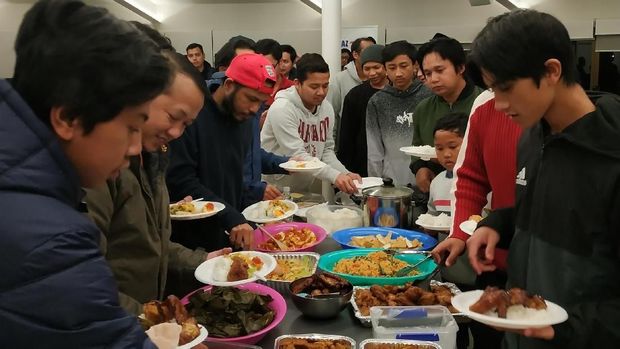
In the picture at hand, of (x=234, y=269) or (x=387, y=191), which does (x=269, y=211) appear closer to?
(x=387, y=191)

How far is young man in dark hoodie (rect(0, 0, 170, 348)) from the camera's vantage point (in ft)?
2.19

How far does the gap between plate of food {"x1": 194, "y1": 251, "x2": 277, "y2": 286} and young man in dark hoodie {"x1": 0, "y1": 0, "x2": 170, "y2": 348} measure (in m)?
0.74

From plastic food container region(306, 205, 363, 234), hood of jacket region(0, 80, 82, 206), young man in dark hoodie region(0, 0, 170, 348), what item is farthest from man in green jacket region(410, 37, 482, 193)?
hood of jacket region(0, 80, 82, 206)

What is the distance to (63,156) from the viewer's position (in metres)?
0.74

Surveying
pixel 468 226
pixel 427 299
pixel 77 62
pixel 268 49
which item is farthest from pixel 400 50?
pixel 77 62

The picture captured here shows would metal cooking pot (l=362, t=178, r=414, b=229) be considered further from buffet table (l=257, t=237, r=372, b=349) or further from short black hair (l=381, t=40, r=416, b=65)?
short black hair (l=381, t=40, r=416, b=65)

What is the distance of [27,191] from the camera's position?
2.27ft

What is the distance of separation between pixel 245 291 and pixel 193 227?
0.76 meters

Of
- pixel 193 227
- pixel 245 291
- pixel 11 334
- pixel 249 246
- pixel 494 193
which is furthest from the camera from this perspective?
pixel 193 227

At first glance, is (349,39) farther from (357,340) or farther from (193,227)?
(357,340)

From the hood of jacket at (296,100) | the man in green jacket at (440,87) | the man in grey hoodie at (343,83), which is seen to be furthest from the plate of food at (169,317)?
the man in grey hoodie at (343,83)

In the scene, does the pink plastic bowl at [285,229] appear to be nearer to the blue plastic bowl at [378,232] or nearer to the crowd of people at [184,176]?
the blue plastic bowl at [378,232]

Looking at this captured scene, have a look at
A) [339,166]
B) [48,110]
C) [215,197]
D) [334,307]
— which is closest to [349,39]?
[339,166]

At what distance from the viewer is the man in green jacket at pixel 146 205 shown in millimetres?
1380
